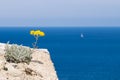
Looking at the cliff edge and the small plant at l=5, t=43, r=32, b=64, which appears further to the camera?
the small plant at l=5, t=43, r=32, b=64

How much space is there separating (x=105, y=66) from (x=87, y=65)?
3984 mm

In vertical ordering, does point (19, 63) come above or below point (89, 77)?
above

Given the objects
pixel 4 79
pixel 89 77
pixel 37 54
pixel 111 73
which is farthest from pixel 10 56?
pixel 111 73

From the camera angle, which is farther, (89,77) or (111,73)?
(111,73)

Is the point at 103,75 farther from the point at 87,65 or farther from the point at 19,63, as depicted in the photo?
the point at 19,63

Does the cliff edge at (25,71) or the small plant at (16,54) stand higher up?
the small plant at (16,54)

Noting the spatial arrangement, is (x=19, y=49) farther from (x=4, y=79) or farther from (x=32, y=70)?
(x=4, y=79)

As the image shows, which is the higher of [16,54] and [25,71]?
[16,54]

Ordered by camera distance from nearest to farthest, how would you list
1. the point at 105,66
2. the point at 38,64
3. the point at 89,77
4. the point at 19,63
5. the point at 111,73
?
the point at 19,63 → the point at 38,64 → the point at 89,77 → the point at 111,73 → the point at 105,66

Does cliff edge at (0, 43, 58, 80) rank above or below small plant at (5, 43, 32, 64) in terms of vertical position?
below

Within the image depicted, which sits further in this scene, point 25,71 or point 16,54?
point 16,54

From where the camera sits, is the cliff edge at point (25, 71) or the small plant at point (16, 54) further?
the small plant at point (16, 54)

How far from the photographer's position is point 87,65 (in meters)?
89.8

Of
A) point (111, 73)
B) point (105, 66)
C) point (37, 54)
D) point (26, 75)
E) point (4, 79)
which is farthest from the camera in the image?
point (105, 66)
